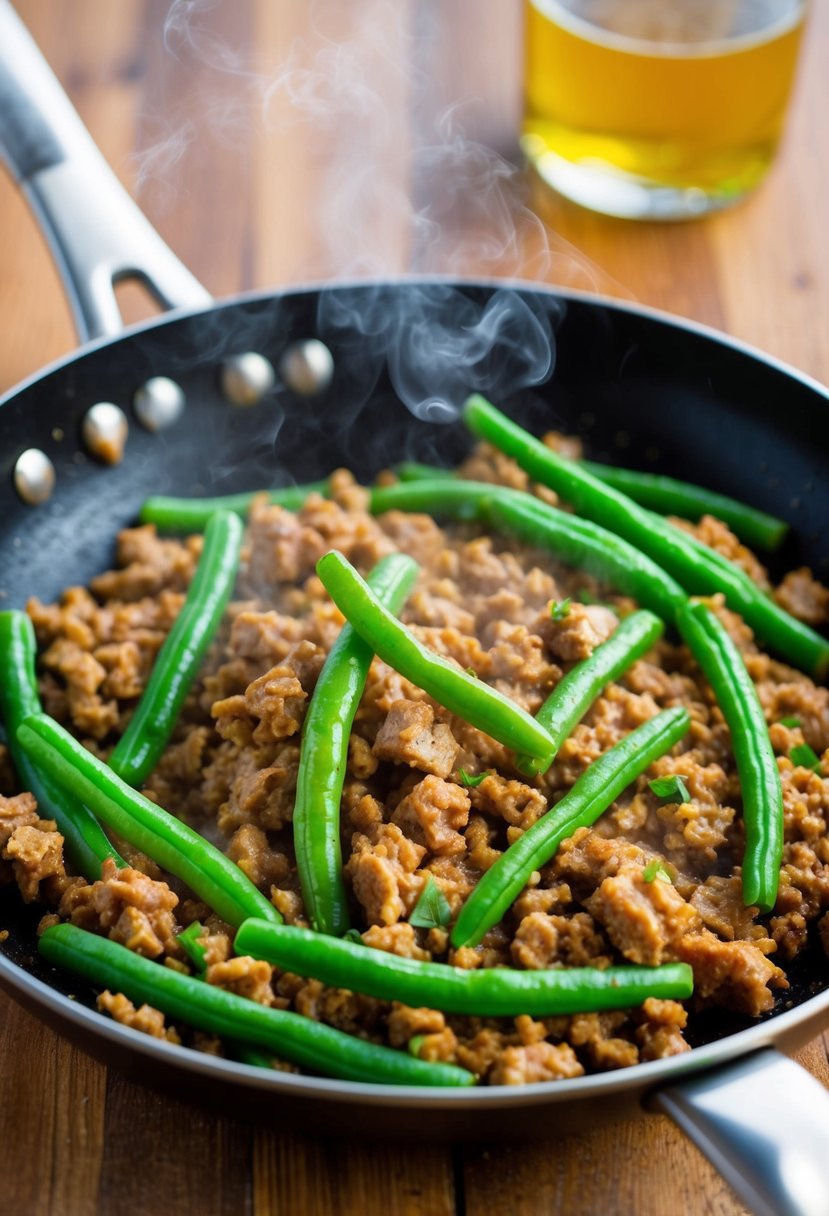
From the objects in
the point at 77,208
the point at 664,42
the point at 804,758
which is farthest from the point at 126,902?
the point at 664,42

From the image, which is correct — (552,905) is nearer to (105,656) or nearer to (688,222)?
(105,656)

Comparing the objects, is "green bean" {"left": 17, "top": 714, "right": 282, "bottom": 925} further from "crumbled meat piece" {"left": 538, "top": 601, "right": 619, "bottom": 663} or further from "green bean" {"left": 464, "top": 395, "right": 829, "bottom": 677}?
"green bean" {"left": 464, "top": 395, "right": 829, "bottom": 677}

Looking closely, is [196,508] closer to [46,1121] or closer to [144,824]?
[144,824]

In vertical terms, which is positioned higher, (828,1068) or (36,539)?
(36,539)

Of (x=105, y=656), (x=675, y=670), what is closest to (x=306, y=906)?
(x=105, y=656)

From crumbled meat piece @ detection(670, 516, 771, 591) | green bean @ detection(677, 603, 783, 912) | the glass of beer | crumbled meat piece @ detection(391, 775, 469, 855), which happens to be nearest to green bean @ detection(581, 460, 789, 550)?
crumbled meat piece @ detection(670, 516, 771, 591)
